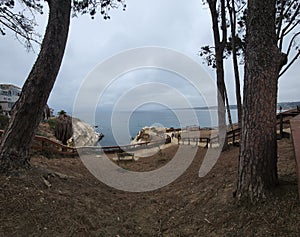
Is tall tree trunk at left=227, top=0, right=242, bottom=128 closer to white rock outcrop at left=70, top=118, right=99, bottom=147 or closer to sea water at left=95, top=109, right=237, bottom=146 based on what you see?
sea water at left=95, top=109, right=237, bottom=146

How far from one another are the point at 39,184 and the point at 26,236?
4.28ft

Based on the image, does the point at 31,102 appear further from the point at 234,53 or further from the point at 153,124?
the point at 153,124

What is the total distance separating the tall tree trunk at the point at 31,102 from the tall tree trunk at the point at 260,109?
10.6ft

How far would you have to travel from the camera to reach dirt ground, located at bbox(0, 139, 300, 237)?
238 centimetres

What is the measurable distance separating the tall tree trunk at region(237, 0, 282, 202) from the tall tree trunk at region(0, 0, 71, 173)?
3221mm

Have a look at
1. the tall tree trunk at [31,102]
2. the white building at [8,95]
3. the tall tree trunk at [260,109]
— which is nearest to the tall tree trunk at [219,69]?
the tall tree trunk at [260,109]

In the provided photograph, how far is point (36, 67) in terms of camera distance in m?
3.75

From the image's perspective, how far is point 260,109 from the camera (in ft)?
9.21

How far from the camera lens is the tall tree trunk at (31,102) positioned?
137 inches

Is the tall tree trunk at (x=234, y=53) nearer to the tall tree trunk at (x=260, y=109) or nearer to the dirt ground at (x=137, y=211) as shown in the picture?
the dirt ground at (x=137, y=211)

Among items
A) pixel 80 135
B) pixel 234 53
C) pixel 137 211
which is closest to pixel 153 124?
pixel 80 135

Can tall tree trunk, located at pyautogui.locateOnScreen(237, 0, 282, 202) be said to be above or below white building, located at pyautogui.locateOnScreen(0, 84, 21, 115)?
below

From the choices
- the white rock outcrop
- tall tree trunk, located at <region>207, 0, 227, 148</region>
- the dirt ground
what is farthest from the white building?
the dirt ground

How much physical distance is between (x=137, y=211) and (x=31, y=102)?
8.44 feet
